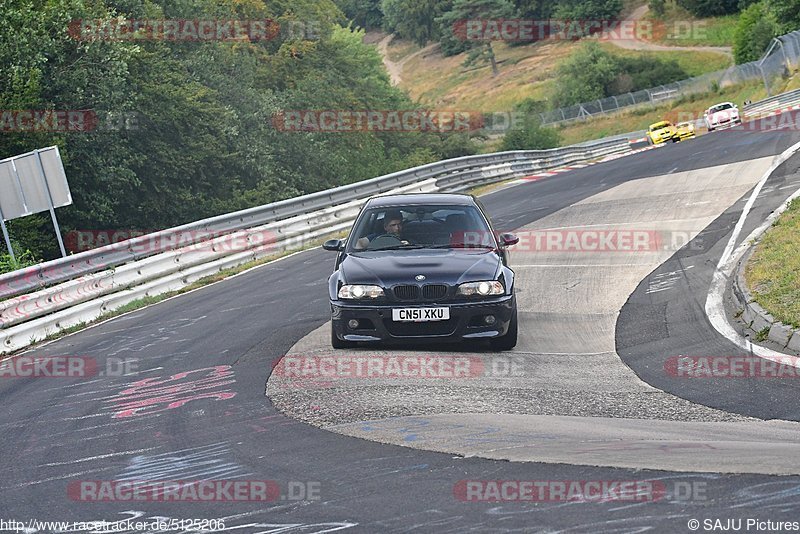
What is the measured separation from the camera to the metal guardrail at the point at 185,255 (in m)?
14.4

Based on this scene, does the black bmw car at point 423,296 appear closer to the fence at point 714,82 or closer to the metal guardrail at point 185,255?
the metal guardrail at point 185,255

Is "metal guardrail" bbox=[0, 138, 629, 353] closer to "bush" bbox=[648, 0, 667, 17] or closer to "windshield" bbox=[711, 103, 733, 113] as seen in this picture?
"windshield" bbox=[711, 103, 733, 113]

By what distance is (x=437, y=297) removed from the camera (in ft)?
33.4

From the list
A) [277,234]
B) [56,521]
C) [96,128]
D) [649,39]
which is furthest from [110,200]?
[649,39]

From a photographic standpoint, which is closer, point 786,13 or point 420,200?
point 420,200

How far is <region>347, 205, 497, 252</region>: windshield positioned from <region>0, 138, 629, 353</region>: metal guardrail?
526 cm

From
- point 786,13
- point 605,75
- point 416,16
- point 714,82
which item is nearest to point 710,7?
point 605,75

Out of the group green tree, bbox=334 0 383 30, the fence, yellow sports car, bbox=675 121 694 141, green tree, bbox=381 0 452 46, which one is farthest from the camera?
green tree, bbox=334 0 383 30

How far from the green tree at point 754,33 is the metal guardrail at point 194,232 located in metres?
55.9

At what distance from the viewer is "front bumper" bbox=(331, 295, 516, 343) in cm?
1013

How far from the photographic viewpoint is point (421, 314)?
33.1 ft

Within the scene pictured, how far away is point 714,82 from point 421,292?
2745 inches

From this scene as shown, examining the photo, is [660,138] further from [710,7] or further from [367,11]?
[367,11]

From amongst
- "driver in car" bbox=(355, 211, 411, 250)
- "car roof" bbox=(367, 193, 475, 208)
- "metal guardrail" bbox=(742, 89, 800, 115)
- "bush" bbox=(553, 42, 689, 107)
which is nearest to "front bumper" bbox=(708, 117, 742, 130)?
"metal guardrail" bbox=(742, 89, 800, 115)
